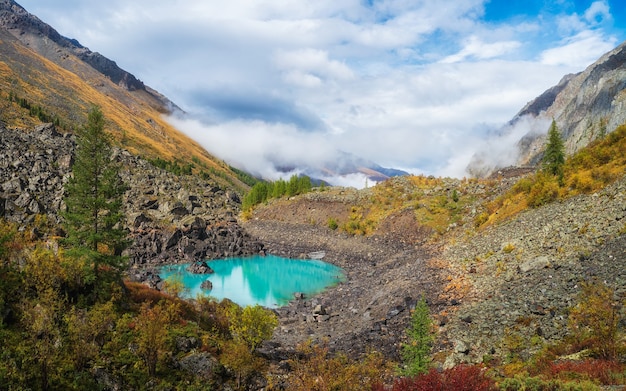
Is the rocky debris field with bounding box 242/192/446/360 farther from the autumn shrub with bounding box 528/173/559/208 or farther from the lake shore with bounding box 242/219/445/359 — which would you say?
the autumn shrub with bounding box 528/173/559/208

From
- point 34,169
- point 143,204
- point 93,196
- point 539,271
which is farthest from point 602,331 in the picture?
point 34,169

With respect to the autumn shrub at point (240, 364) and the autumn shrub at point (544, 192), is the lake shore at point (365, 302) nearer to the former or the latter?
the autumn shrub at point (240, 364)

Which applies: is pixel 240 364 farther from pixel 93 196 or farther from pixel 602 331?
pixel 602 331

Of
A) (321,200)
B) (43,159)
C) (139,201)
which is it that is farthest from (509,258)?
(43,159)

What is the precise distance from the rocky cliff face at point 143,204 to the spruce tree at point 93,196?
39.7 m

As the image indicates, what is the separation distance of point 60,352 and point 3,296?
501 cm

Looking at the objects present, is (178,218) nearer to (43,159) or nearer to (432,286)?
(43,159)

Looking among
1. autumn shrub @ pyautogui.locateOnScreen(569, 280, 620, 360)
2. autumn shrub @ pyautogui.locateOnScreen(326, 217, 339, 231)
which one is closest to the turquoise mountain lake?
A: autumn shrub @ pyautogui.locateOnScreen(326, 217, 339, 231)

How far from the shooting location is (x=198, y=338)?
69.7ft

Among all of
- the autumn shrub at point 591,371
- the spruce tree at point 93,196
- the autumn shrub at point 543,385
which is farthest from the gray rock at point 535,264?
the spruce tree at point 93,196

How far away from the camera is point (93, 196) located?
22.4 meters

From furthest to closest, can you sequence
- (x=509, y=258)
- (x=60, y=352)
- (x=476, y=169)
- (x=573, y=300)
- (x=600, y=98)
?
(x=476, y=169) < (x=600, y=98) < (x=509, y=258) < (x=573, y=300) < (x=60, y=352)

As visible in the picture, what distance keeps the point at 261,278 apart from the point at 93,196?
4292 centimetres

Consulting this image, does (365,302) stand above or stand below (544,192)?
below
